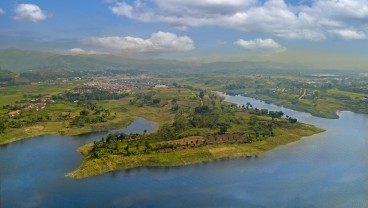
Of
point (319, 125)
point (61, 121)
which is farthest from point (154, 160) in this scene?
point (319, 125)

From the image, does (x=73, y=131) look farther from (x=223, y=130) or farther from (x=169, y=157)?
(x=223, y=130)

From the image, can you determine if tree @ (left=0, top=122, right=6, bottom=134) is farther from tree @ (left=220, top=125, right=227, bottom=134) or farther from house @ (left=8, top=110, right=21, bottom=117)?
tree @ (left=220, top=125, right=227, bottom=134)

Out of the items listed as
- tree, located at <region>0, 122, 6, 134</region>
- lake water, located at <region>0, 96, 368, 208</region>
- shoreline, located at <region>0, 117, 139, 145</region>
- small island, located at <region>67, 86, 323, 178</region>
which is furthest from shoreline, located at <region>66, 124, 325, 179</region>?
tree, located at <region>0, 122, 6, 134</region>

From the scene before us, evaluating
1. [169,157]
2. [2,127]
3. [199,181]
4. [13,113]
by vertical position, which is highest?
[13,113]

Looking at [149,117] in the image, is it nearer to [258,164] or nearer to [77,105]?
[77,105]

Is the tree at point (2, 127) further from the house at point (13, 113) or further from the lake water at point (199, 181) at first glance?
the house at point (13, 113)

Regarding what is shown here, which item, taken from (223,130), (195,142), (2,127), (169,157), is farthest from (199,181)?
(2,127)
